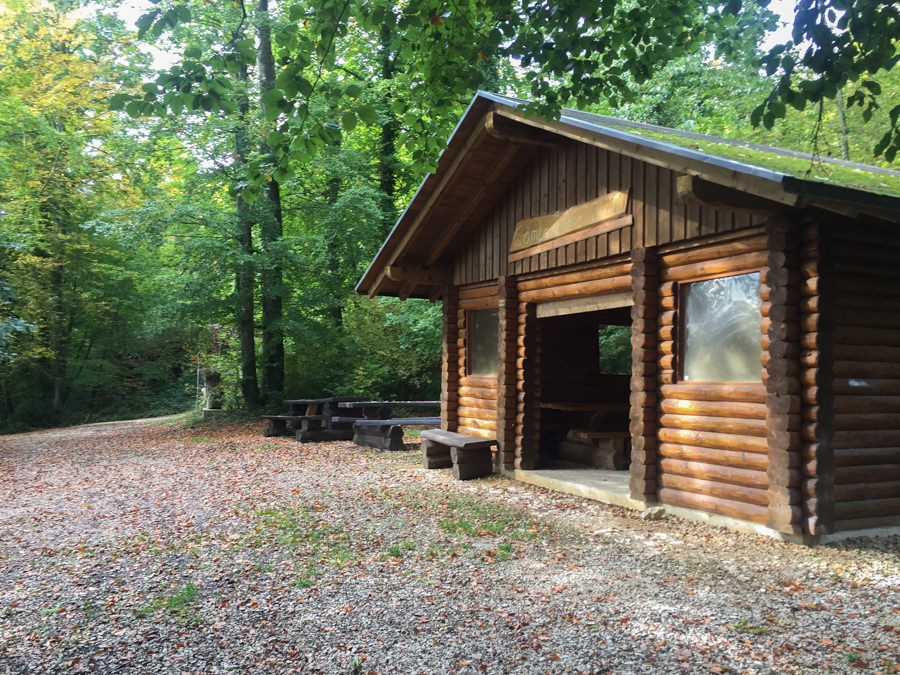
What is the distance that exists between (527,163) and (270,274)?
1125cm

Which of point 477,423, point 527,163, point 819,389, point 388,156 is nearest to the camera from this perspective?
point 819,389

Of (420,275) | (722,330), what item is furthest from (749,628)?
(420,275)

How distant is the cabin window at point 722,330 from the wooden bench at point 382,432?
800 centimetres

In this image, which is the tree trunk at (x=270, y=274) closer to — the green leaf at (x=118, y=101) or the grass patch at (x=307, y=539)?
the grass patch at (x=307, y=539)

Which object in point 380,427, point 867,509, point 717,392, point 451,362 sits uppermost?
point 451,362

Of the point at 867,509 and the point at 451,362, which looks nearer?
the point at 867,509

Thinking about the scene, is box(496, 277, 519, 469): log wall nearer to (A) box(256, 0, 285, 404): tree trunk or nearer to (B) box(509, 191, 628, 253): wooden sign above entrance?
(B) box(509, 191, 628, 253): wooden sign above entrance

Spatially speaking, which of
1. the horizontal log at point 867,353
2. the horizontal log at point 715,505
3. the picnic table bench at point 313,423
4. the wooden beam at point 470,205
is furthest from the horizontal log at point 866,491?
the picnic table bench at point 313,423

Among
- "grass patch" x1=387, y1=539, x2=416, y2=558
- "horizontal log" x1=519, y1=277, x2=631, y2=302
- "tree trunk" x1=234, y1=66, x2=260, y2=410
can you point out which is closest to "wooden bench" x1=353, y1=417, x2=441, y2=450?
"horizontal log" x1=519, y1=277, x2=631, y2=302

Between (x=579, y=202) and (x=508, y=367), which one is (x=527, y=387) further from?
(x=579, y=202)

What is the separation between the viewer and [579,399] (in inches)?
504

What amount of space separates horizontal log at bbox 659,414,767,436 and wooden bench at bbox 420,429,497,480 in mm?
3667

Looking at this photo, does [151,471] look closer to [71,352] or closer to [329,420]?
[329,420]

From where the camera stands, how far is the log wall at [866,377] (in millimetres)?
6297
